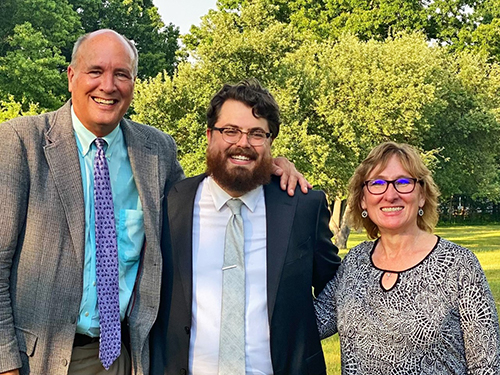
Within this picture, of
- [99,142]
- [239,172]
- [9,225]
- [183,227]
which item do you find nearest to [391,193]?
[239,172]

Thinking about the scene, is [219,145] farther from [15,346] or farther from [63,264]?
[15,346]

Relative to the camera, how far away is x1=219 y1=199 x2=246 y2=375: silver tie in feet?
11.3

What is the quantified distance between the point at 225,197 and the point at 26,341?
1.45 meters

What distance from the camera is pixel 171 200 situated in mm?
3861

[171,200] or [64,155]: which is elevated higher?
[64,155]

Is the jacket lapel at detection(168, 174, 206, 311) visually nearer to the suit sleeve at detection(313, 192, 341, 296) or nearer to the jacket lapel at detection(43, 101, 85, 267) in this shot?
the jacket lapel at detection(43, 101, 85, 267)

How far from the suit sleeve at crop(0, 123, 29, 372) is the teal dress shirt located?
364 mm

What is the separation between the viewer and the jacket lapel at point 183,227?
3625 millimetres

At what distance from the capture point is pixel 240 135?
3.80 m

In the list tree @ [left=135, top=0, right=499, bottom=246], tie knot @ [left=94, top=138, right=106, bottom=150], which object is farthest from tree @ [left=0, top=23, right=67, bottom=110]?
tie knot @ [left=94, top=138, right=106, bottom=150]

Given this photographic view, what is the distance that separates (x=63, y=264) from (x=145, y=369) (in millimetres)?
858

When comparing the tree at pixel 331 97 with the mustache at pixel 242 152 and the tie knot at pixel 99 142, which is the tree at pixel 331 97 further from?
the tie knot at pixel 99 142

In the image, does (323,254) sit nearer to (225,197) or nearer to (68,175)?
→ (225,197)

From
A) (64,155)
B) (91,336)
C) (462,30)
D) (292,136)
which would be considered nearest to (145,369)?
(91,336)
